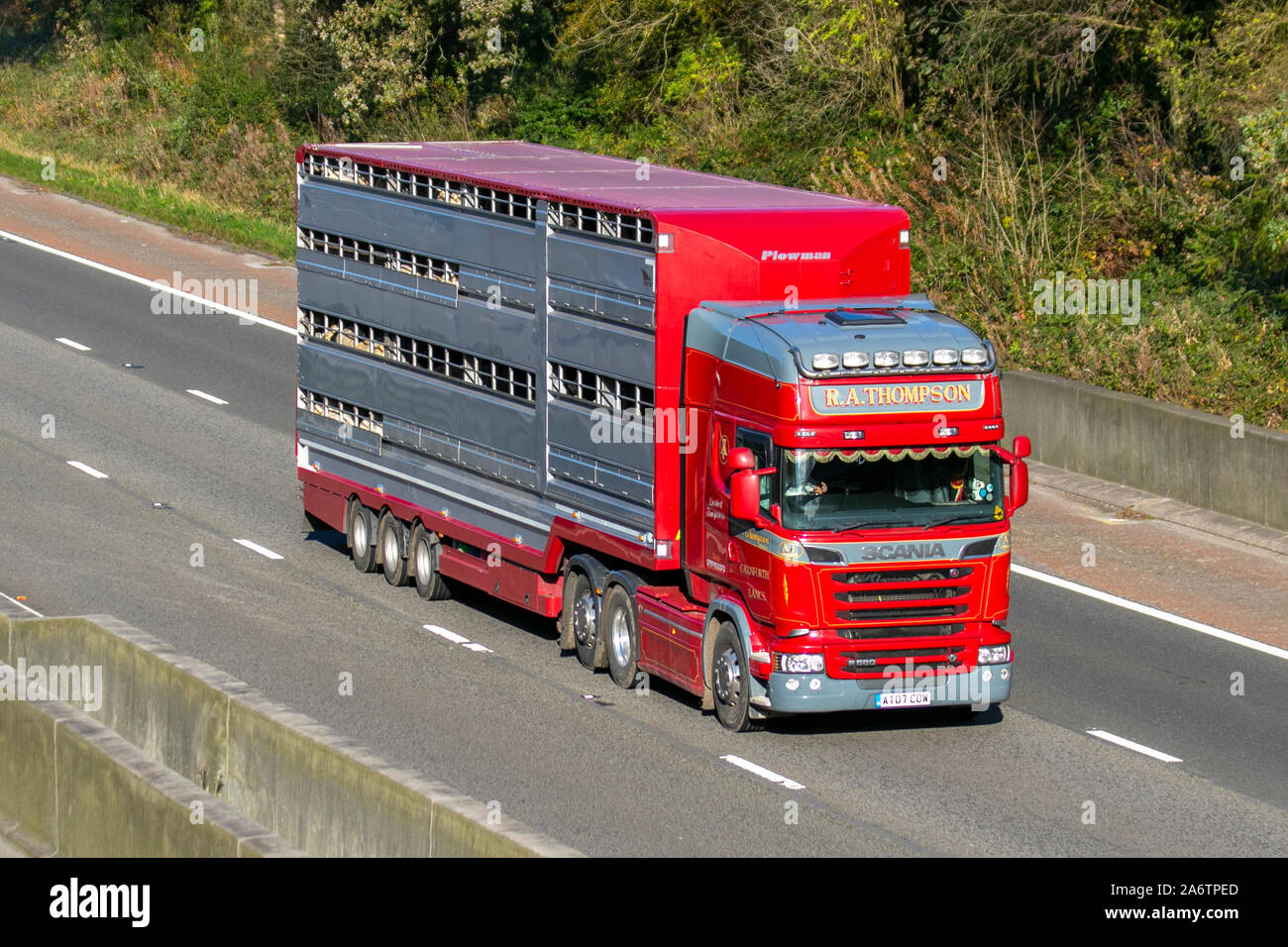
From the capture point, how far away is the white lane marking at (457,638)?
60.0 feet

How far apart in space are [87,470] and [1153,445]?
41.4 ft

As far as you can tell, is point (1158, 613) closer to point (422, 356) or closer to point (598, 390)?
point (598, 390)

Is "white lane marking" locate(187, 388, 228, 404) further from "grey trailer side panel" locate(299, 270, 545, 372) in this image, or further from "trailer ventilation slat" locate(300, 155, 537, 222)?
"trailer ventilation slat" locate(300, 155, 537, 222)

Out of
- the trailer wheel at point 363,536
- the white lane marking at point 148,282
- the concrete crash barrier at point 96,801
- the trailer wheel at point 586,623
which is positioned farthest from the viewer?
the white lane marking at point 148,282

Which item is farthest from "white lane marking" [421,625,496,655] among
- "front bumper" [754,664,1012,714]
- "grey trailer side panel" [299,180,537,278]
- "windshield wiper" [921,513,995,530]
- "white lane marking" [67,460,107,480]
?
"white lane marking" [67,460,107,480]

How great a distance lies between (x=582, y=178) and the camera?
18.6 meters

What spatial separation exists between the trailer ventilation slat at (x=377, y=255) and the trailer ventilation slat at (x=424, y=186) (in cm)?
57

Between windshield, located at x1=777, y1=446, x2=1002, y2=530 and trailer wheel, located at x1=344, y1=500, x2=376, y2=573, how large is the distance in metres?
7.03

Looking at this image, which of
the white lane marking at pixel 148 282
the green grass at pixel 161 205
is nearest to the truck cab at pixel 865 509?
the white lane marking at pixel 148 282

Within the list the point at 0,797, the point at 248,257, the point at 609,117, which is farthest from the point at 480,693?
the point at 609,117

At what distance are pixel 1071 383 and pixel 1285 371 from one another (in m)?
2.51


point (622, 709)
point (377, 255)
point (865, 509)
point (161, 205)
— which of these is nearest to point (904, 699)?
point (865, 509)

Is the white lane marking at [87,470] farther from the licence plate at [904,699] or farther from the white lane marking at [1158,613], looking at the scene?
the licence plate at [904,699]
